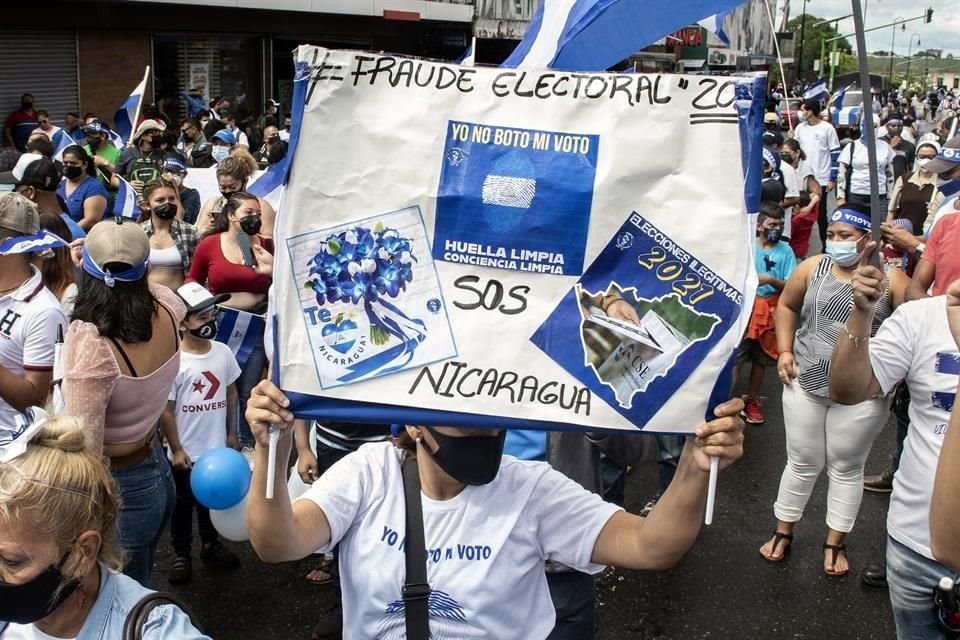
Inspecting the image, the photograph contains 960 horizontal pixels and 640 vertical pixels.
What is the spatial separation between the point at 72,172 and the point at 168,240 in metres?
2.00

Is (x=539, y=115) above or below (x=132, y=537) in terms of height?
above

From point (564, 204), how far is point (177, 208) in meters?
4.92

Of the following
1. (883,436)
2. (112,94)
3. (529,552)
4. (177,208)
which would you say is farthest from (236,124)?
(529,552)

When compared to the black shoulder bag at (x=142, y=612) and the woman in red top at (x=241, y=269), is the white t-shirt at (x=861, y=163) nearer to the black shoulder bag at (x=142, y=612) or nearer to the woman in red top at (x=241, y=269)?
the woman in red top at (x=241, y=269)

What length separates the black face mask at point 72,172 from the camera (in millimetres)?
7821

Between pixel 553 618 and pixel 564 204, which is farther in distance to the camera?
pixel 553 618

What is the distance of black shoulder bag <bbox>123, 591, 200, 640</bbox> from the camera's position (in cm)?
211

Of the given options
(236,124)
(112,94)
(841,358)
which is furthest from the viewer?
(112,94)

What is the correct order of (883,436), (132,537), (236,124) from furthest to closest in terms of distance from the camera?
(236,124) < (883,436) < (132,537)

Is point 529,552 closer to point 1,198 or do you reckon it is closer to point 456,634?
point 456,634

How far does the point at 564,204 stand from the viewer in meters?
2.13

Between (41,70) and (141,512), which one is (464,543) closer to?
(141,512)

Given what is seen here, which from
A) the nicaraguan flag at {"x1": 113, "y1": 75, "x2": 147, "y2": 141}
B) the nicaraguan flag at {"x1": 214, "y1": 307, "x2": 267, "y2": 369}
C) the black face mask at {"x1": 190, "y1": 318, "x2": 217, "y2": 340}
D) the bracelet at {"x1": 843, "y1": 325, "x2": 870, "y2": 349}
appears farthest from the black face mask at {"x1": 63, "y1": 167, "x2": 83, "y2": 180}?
the bracelet at {"x1": 843, "y1": 325, "x2": 870, "y2": 349}

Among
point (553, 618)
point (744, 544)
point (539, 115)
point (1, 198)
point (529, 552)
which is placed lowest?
point (744, 544)
